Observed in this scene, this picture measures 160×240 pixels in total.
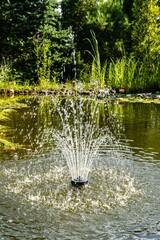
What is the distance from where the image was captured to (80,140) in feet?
25.6

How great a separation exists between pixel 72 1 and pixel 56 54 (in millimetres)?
3524

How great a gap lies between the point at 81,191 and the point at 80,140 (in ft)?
9.64

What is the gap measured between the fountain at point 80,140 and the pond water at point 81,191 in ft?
0.33

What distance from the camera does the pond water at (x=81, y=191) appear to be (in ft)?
12.9

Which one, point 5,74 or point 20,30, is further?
point 20,30

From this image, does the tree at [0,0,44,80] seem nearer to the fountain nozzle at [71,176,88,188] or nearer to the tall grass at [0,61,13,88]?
the tall grass at [0,61,13,88]

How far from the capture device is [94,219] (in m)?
4.12

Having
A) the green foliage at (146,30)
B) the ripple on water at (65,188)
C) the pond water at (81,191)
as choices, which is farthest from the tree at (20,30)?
the ripple on water at (65,188)

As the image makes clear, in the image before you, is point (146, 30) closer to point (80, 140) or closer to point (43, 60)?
point (43, 60)

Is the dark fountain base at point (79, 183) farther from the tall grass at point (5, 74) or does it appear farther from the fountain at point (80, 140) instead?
the tall grass at point (5, 74)

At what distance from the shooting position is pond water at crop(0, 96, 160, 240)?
3928 millimetres

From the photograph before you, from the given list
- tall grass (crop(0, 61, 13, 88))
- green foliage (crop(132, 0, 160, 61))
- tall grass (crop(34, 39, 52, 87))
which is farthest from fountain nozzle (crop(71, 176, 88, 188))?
green foliage (crop(132, 0, 160, 61))

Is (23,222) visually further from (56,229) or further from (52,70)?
(52,70)

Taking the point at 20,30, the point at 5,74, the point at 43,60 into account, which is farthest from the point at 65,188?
the point at 20,30
